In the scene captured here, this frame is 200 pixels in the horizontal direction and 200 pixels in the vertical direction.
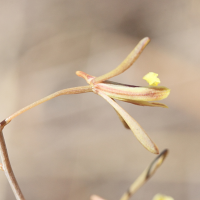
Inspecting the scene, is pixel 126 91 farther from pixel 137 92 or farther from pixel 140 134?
pixel 140 134

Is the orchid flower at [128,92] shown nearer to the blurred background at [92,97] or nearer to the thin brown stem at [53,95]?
the thin brown stem at [53,95]

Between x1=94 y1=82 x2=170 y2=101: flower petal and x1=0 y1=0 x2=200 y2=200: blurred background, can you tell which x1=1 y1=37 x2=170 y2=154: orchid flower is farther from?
x1=0 y1=0 x2=200 y2=200: blurred background

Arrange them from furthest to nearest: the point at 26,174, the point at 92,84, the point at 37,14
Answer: the point at 37,14 → the point at 26,174 → the point at 92,84

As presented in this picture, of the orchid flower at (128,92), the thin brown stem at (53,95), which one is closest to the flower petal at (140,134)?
the orchid flower at (128,92)

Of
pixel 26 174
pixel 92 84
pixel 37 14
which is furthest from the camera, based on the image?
pixel 37 14

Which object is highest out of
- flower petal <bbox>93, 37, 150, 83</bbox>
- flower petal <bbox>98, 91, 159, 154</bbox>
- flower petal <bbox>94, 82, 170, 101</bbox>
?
flower petal <bbox>93, 37, 150, 83</bbox>

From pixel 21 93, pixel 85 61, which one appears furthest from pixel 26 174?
pixel 85 61

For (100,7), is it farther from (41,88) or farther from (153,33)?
(41,88)

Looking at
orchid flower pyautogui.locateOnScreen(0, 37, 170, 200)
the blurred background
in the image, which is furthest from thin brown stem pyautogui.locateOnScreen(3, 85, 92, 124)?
the blurred background
